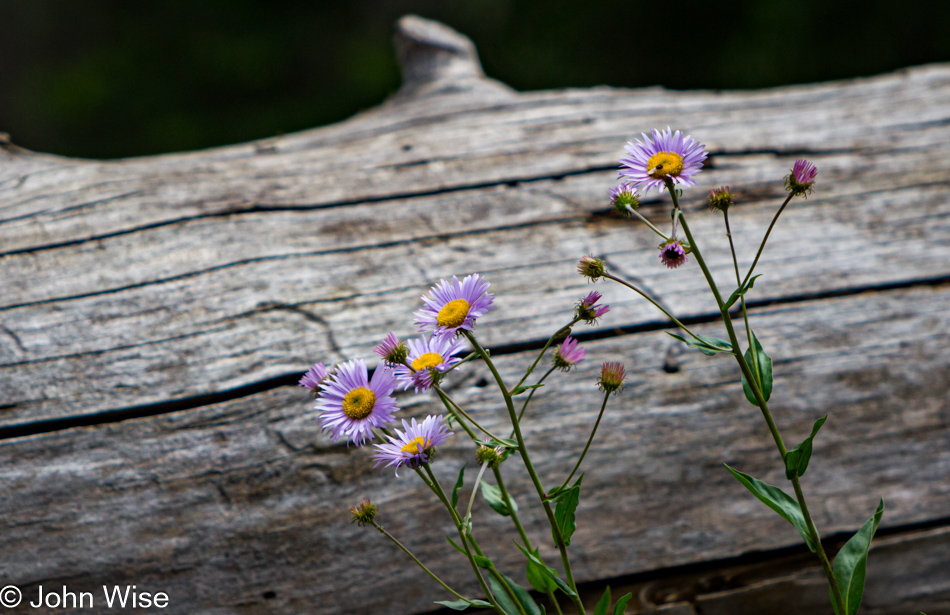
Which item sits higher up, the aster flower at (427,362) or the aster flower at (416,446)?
the aster flower at (427,362)

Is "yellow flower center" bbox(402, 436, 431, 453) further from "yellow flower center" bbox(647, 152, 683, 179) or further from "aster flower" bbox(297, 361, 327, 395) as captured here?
"yellow flower center" bbox(647, 152, 683, 179)

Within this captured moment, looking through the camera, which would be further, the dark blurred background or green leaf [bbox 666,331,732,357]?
the dark blurred background

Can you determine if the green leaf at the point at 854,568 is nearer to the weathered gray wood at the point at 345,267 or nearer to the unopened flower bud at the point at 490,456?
the unopened flower bud at the point at 490,456

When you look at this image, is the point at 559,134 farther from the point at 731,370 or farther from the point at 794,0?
the point at 794,0

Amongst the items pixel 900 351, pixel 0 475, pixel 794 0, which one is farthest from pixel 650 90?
pixel 794 0

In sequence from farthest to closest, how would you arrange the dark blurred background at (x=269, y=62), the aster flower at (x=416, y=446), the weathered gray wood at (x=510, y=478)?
the dark blurred background at (x=269, y=62) → the weathered gray wood at (x=510, y=478) → the aster flower at (x=416, y=446)

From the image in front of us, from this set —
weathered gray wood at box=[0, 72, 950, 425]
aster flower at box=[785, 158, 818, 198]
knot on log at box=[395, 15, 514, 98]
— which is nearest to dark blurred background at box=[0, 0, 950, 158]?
knot on log at box=[395, 15, 514, 98]

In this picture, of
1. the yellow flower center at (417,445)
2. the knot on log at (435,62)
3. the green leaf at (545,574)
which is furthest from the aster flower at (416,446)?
the knot on log at (435,62)

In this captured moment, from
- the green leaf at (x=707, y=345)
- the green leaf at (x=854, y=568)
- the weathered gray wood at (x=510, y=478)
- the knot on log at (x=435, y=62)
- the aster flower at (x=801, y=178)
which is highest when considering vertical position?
the knot on log at (x=435, y=62)
